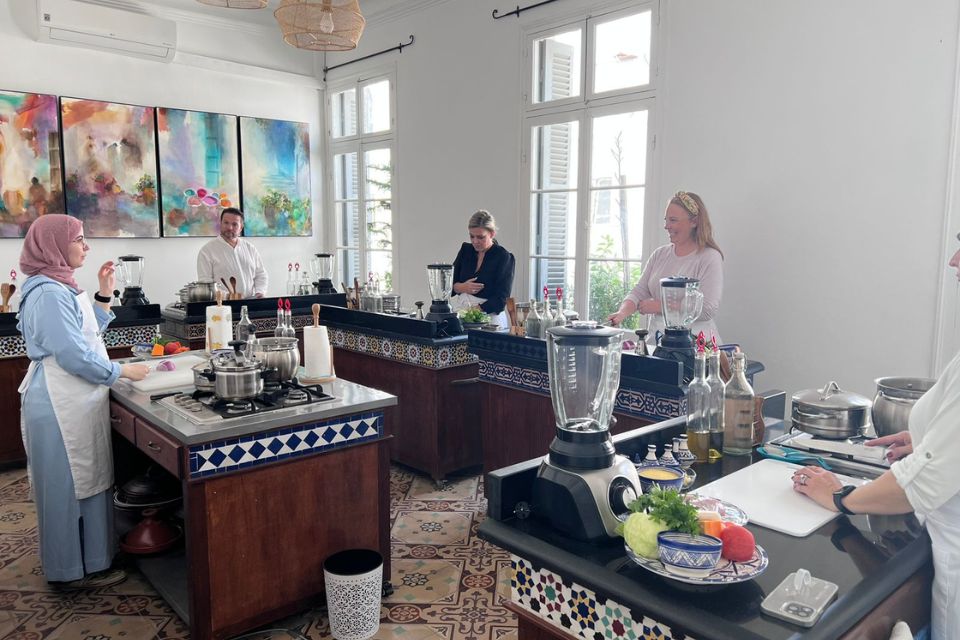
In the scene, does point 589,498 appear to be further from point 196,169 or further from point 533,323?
point 196,169

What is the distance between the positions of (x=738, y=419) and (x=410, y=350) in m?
2.64

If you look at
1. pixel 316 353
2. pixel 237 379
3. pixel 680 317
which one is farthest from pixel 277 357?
pixel 680 317

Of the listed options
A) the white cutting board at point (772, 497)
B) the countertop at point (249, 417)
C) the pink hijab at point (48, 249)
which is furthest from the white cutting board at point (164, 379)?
the white cutting board at point (772, 497)

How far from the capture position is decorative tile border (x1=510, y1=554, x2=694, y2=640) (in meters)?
1.33

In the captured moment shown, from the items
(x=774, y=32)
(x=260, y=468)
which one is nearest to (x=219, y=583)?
(x=260, y=468)

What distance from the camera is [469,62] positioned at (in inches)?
246

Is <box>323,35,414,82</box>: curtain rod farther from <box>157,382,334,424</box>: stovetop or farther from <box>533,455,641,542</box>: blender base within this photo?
<box>533,455,641,542</box>: blender base

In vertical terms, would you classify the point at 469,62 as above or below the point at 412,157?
above

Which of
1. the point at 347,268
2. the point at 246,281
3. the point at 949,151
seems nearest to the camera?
the point at 949,151

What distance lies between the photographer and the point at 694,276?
12.1ft

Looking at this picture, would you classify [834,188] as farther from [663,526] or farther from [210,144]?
[210,144]

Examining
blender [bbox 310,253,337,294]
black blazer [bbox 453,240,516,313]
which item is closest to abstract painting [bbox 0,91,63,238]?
blender [bbox 310,253,337,294]

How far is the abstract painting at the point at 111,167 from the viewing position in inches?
251

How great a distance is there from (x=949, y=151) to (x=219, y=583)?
3.97 meters
